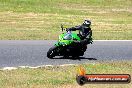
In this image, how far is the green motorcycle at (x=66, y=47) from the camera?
18.2 meters

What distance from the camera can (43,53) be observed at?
19500 millimetres

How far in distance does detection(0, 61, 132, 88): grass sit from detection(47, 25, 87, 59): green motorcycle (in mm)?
2376

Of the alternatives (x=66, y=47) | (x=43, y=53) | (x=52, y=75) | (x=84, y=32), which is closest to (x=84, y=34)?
(x=84, y=32)

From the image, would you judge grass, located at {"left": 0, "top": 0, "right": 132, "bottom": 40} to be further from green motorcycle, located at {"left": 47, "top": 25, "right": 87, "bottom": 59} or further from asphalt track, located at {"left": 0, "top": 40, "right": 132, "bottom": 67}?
green motorcycle, located at {"left": 47, "top": 25, "right": 87, "bottom": 59}

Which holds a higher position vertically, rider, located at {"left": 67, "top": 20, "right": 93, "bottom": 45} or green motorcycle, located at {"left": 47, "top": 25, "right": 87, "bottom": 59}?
rider, located at {"left": 67, "top": 20, "right": 93, "bottom": 45}

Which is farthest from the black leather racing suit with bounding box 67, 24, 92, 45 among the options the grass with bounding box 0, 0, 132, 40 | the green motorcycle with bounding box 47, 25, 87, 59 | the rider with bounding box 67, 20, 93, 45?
the grass with bounding box 0, 0, 132, 40

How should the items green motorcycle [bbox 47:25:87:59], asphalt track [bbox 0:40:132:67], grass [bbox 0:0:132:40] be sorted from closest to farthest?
asphalt track [bbox 0:40:132:67], green motorcycle [bbox 47:25:87:59], grass [bbox 0:0:132:40]

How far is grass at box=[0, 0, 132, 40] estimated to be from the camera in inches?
1107

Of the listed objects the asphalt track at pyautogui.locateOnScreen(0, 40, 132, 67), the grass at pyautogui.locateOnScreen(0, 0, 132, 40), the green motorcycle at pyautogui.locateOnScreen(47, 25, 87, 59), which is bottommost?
the grass at pyautogui.locateOnScreen(0, 0, 132, 40)

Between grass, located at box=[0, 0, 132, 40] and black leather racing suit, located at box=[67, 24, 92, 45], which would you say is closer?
black leather racing suit, located at box=[67, 24, 92, 45]

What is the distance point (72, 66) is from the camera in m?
15.6

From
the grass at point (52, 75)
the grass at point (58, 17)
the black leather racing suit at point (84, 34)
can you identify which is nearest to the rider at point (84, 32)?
the black leather racing suit at point (84, 34)

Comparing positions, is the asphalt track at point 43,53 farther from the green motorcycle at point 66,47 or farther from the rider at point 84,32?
the rider at point 84,32

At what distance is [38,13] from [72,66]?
90.4 feet
